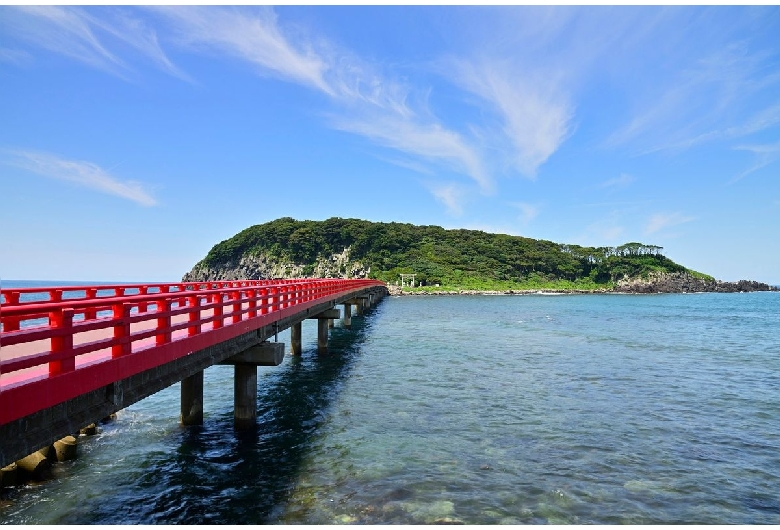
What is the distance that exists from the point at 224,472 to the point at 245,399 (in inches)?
139

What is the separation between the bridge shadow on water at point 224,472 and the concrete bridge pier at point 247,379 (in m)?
0.39

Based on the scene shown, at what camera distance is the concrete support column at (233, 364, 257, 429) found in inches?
596

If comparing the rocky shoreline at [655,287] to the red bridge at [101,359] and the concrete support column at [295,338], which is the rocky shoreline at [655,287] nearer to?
the concrete support column at [295,338]

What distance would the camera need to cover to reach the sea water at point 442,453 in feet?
32.7

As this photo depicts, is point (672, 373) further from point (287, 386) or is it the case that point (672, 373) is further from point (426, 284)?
point (426, 284)

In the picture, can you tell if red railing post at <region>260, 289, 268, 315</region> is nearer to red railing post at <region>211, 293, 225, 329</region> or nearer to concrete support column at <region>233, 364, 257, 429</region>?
concrete support column at <region>233, 364, 257, 429</region>

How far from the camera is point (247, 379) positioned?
600 inches

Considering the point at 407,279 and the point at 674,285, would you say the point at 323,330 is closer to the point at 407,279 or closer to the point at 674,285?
the point at 407,279

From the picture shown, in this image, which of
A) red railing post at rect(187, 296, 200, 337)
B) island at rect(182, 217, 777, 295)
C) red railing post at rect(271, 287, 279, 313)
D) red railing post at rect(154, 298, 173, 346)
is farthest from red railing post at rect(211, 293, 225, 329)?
island at rect(182, 217, 777, 295)

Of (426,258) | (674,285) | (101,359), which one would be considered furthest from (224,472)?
(674,285)

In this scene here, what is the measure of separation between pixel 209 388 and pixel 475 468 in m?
13.3

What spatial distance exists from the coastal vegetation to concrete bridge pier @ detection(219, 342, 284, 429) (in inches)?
5097

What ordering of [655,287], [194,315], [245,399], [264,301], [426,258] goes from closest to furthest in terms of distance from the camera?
[194,315] → [245,399] → [264,301] → [426,258] → [655,287]

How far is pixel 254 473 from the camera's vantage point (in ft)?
38.4
